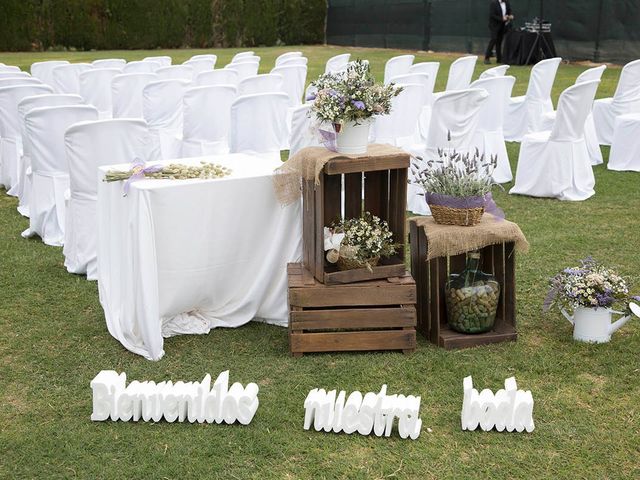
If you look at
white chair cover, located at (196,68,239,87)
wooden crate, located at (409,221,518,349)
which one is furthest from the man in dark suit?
wooden crate, located at (409,221,518,349)

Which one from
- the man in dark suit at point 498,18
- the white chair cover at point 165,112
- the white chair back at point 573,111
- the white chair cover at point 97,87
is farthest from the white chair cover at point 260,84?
the man in dark suit at point 498,18

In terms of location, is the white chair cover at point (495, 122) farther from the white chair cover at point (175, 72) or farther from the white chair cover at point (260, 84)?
the white chair cover at point (175, 72)

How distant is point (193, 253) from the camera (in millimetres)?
4258

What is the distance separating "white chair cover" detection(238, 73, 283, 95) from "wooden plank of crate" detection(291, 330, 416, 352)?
15.4 feet

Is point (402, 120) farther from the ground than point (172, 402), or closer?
farther from the ground

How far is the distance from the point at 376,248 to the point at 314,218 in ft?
1.10

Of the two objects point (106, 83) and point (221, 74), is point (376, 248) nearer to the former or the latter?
point (221, 74)

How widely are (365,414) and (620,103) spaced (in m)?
7.34

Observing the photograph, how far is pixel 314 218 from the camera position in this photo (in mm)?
4176

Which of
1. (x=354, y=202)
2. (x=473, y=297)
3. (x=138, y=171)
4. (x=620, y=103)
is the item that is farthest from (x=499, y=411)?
(x=620, y=103)

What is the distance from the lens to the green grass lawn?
10.3 ft

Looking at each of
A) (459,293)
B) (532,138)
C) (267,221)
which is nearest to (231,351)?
(267,221)

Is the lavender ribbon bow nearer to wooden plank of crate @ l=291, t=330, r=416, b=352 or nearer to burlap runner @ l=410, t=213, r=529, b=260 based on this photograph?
wooden plank of crate @ l=291, t=330, r=416, b=352

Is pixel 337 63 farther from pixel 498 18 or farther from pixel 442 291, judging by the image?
pixel 442 291
